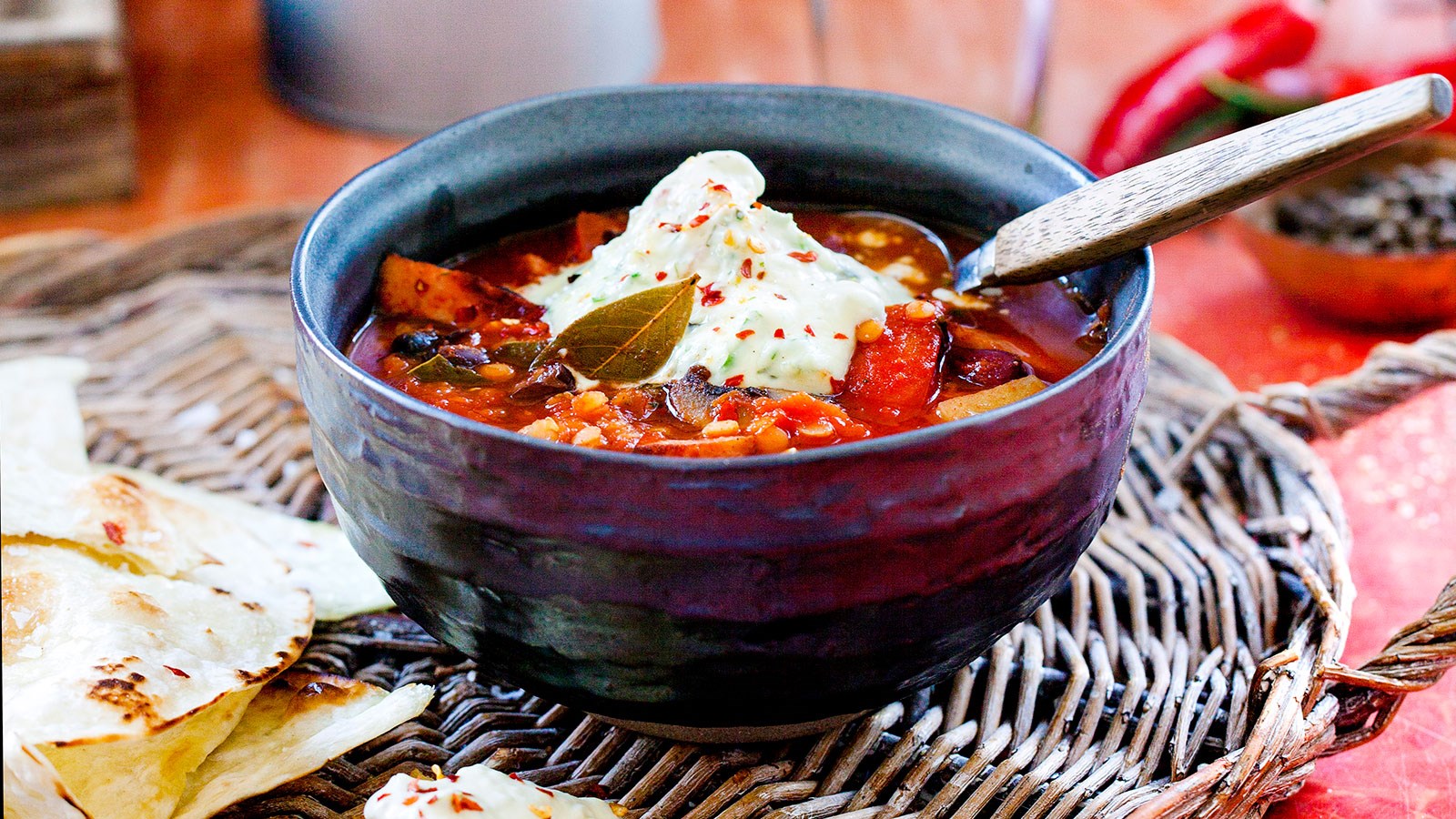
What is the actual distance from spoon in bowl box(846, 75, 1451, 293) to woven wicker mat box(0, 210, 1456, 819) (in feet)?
1.53

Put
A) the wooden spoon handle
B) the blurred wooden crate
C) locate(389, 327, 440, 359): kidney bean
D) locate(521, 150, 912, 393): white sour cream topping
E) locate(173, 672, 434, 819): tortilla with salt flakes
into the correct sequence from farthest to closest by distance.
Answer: the blurred wooden crate → locate(389, 327, 440, 359): kidney bean → locate(521, 150, 912, 393): white sour cream topping → locate(173, 672, 434, 819): tortilla with salt flakes → the wooden spoon handle

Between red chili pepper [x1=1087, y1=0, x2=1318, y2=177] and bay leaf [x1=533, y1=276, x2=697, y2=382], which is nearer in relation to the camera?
bay leaf [x1=533, y1=276, x2=697, y2=382]

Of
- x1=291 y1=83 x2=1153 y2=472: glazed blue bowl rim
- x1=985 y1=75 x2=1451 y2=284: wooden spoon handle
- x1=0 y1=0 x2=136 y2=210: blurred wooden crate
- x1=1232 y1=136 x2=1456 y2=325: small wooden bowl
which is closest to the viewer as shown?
x1=291 y1=83 x2=1153 y2=472: glazed blue bowl rim

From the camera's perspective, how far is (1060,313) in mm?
1818

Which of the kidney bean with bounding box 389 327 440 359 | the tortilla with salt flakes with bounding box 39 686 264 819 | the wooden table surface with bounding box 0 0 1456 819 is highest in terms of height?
the kidney bean with bounding box 389 327 440 359

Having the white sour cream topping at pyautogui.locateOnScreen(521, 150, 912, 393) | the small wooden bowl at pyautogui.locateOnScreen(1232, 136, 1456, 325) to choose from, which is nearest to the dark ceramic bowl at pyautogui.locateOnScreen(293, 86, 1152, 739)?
the white sour cream topping at pyautogui.locateOnScreen(521, 150, 912, 393)

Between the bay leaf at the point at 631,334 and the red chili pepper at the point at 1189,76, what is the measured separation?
8.01 feet

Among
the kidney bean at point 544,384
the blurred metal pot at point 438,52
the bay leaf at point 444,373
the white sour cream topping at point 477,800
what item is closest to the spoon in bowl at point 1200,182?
the kidney bean at point 544,384

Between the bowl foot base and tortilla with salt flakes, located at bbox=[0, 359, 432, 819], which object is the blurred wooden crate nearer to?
tortilla with salt flakes, located at bbox=[0, 359, 432, 819]

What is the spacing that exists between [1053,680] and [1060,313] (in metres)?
0.48

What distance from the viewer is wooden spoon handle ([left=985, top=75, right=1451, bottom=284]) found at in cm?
131

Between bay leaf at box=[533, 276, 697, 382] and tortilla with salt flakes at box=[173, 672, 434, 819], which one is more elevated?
bay leaf at box=[533, 276, 697, 382]

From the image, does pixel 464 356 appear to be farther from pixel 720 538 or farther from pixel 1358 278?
pixel 1358 278

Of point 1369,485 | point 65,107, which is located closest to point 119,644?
point 1369,485
